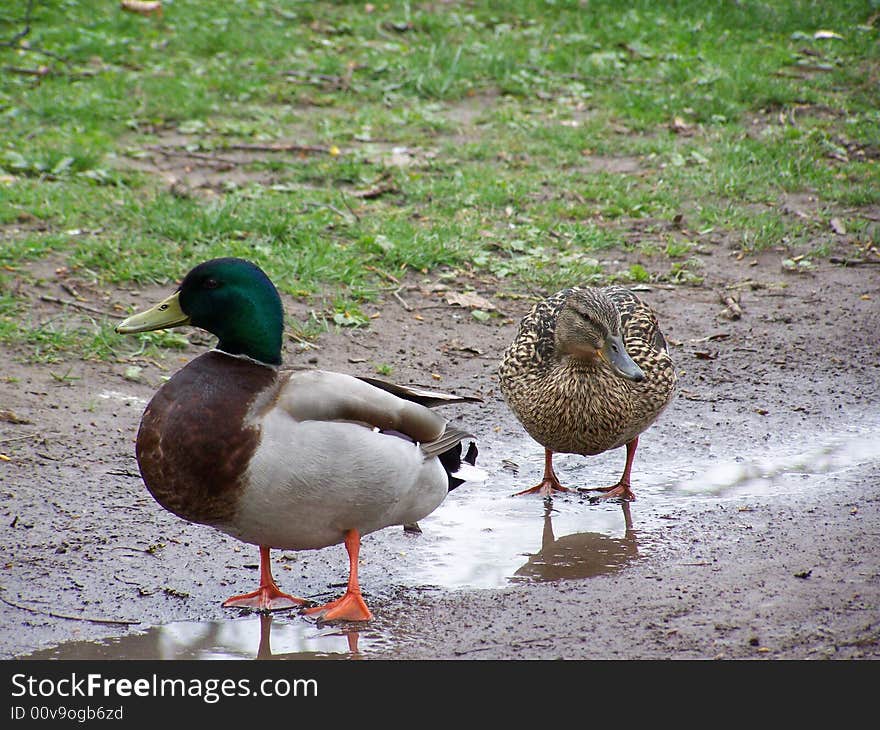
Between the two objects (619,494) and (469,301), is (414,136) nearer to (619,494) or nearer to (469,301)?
(469,301)

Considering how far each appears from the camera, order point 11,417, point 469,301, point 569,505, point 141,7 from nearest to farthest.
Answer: point 569,505, point 11,417, point 469,301, point 141,7

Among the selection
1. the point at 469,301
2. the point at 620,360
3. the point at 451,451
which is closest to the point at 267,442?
the point at 451,451

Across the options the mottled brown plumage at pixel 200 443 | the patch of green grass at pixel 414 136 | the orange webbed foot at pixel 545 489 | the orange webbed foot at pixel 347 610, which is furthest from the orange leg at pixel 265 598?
the patch of green grass at pixel 414 136

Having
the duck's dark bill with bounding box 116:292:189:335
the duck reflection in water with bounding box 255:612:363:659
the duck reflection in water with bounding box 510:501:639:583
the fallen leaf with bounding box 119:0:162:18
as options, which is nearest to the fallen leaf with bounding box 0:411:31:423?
the duck's dark bill with bounding box 116:292:189:335

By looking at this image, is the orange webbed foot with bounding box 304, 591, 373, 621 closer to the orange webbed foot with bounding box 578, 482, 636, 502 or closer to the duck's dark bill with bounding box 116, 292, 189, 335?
the duck's dark bill with bounding box 116, 292, 189, 335

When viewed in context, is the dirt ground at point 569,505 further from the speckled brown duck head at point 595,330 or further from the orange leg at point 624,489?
the speckled brown duck head at point 595,330

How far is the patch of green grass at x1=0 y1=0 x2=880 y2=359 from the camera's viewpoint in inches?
286

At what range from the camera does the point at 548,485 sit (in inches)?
205

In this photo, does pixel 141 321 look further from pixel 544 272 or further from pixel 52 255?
pixel 544 272

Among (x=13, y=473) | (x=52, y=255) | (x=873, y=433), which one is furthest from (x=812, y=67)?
(x=13, y=473)

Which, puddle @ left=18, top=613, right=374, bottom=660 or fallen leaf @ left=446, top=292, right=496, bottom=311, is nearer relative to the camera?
puddle @ left=18, top=613, right=374, bottom=660

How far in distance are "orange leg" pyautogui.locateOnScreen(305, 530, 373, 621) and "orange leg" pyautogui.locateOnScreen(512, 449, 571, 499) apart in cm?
128

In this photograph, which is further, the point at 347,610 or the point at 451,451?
the point at 451,451

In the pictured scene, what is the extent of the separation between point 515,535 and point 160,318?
Answer: 165 centimetres
